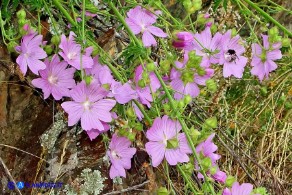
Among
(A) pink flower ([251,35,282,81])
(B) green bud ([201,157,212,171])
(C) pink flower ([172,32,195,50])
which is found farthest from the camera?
(A) pink flower ([251,35,282,81])

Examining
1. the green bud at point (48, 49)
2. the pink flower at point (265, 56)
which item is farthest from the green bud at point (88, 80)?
the pink flower at point (265, 56)

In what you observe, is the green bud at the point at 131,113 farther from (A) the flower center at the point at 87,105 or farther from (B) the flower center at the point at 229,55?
(B) the flower center at the point at 229,55

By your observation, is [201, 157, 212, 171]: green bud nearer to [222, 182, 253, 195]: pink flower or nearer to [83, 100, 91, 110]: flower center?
[222, 182, 253, 195]: pink flower

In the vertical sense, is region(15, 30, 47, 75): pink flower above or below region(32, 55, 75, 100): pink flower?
above

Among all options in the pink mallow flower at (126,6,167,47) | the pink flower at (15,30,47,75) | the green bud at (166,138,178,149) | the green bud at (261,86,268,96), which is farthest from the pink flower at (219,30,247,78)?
the green bud at (261,86,268,96)

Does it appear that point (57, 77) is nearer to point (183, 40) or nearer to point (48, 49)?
point (48, 49)

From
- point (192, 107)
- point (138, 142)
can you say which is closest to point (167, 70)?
point (138, 142)
